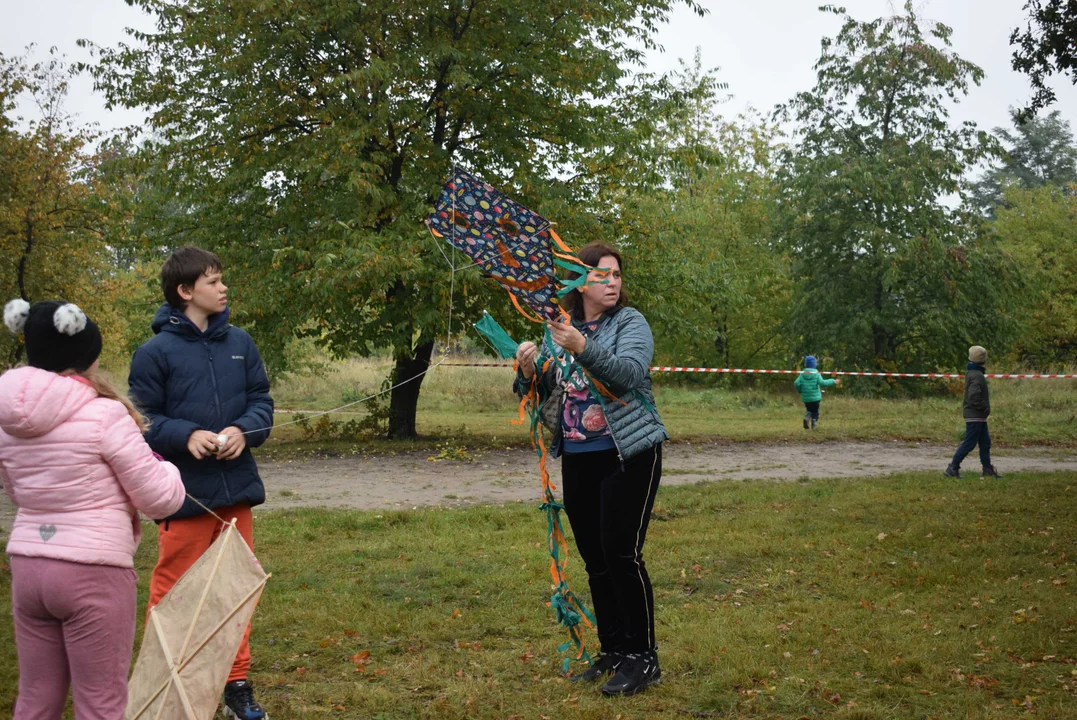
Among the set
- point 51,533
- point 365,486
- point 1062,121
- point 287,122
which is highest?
point 1062,121

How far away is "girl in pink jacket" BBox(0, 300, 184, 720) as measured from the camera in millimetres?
3027

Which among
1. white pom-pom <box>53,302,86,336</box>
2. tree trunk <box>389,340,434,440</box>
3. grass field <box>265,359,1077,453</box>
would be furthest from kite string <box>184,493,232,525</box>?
tree trunk <box>389,340,434,440</box>

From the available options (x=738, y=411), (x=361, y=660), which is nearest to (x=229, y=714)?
(x=361, y=660)

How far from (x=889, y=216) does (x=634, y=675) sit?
28.5 metres

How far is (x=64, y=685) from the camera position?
3139mm

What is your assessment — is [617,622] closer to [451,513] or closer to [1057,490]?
[451,513]

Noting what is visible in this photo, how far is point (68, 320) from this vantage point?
10.2 feet

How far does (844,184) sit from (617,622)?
1061 inches

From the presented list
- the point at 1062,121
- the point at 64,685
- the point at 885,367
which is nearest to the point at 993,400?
the point at 885,367

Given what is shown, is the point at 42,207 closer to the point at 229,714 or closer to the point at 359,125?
the point at 359,125

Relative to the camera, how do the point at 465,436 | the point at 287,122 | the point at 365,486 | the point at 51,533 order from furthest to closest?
the point at 465,436
the point at 287,122
the point at 365,486
the point at 51,533

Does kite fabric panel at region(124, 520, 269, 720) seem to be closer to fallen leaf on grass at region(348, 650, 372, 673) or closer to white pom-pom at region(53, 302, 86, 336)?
white pom-pom at region(53, 302, 86, 336)

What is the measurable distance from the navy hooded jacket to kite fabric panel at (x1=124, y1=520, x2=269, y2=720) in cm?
56

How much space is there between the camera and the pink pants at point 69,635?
9.95 feet
